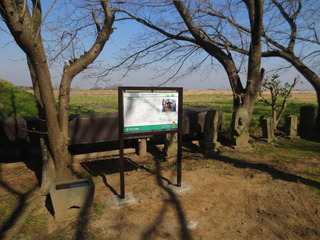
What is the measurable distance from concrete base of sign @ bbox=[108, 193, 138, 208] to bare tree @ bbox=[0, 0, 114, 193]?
993mm

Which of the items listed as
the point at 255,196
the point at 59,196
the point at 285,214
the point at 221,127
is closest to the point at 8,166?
the point at 59,196

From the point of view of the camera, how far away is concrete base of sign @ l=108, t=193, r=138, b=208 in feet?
12.0

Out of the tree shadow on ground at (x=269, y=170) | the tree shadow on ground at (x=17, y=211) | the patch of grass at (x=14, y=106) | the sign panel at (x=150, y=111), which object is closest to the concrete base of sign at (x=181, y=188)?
the sign panel at (x=150, y=111)

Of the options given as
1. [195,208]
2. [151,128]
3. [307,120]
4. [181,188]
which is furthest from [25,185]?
[307,120]

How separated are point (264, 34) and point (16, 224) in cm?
929

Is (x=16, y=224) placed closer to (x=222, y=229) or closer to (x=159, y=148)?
(x=222, y=229)

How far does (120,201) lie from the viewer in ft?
12.3

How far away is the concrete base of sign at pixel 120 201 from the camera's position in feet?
12.0

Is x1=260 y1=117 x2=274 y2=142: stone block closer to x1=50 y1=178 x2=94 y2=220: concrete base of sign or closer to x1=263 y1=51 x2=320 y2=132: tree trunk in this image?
x1=263 y1=51 x2=320 y2=132: tree trunk

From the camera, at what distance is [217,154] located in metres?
6.54

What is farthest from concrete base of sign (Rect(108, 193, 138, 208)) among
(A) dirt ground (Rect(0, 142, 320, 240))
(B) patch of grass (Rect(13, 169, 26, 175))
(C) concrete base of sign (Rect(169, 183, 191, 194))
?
(B) patch of grass (Rect(13, 169, 26, 175))

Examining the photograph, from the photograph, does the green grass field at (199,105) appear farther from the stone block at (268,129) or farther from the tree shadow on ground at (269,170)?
the tree shadow on ground at (269,170)

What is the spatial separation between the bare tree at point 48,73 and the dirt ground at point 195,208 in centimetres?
77

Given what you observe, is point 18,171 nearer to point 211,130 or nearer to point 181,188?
point 181,188
